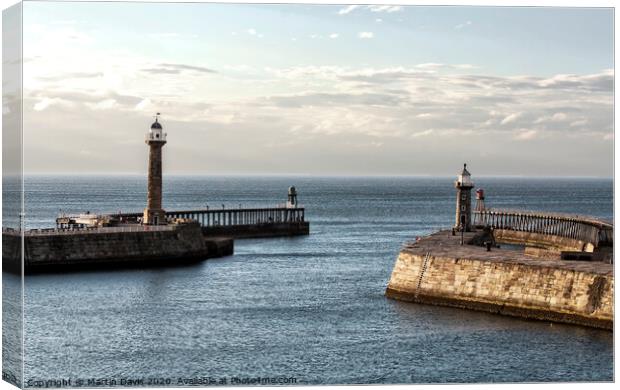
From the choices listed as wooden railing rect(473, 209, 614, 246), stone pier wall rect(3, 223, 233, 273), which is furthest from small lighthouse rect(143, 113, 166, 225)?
wooden railing rect(473, 209, 614, 246)

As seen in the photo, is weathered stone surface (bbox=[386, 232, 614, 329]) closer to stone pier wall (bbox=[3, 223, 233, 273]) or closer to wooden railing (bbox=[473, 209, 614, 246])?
stone pier wall (bbox=[3, 223, 233, 273])

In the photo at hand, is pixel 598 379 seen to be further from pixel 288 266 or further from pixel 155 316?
pixel 288 266

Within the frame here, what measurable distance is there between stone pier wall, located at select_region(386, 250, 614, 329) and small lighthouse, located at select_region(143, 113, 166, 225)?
74.8ft

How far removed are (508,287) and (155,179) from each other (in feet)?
99.2

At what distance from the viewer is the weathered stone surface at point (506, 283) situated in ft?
130

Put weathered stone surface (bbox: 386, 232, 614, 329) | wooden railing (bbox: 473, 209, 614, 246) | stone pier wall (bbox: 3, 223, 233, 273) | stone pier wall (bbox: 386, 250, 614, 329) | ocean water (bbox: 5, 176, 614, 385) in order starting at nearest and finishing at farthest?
1. ocean water (bbox: 5, 176, 614, 385)
2. stone pier wall (bbox: 386, 250, 614, 329)
3. weathered stone surface (bbox: 386, 232, 614, 329)
4. stone pier wall (bbox: 3, 223, 233, 273)
5. wooden railing (bbox: 473, 209, 614, 246)

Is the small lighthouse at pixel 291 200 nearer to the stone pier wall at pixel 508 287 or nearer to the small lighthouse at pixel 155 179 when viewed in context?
the small lighthouse at pixel 155 179

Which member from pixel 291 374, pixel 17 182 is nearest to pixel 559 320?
pixel 291 374

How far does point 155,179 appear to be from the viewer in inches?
2660

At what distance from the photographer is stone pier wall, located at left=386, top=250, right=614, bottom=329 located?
39438mm

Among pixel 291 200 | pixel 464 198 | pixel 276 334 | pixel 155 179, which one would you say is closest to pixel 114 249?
pixel 155 179

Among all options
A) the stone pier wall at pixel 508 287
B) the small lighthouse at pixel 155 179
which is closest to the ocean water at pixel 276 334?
the stone pier wall at pixel 508 287

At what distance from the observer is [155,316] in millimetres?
44312

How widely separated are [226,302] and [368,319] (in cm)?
805
